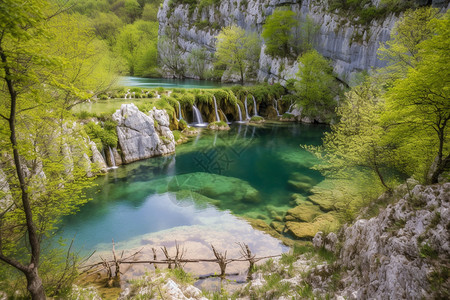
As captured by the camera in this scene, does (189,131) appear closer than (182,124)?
Yes

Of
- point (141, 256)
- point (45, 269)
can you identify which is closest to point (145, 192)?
point (141, 256)

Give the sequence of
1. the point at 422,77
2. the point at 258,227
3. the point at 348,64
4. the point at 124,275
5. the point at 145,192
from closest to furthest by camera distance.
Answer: the point at 422,77 → the point at 124,275 → the point at 258,227 → the point at 145,192 → the point at 348,64

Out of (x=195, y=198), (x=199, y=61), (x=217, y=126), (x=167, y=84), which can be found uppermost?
(x=199, y=61)

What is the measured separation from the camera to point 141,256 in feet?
30.1

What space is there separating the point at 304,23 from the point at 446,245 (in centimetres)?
4177

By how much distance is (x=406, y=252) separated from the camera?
3863 mm

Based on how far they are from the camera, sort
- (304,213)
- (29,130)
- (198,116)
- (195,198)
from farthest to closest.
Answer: (198,116)
(195,198)
(304,213)
(29,130)

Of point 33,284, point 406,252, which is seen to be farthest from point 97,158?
point 406,252

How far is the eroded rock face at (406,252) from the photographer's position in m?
3.44

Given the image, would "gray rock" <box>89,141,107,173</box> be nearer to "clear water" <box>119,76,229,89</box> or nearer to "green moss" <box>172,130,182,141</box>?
"green moss" <box>172,130,182,141</box>

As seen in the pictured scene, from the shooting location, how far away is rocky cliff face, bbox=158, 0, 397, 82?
28.8 m

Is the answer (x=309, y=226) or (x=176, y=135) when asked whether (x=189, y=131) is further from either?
(x=309, y=226)

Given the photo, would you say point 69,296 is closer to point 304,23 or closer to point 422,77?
point 422,77

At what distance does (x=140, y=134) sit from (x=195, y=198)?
8084 millimetres
